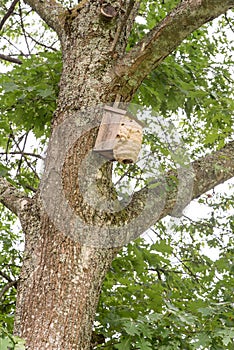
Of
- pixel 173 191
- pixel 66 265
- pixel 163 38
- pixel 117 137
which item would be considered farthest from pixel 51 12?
pixel 66 265

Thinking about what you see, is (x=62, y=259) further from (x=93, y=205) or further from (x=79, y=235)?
(x=93, y=205)

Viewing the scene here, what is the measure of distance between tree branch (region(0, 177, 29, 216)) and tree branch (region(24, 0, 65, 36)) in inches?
37.6

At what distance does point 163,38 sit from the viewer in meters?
2.70

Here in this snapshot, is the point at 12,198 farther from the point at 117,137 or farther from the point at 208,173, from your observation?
the point at 208,173

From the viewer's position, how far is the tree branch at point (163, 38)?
103 inches

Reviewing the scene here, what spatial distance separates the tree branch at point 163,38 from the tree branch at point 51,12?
62cm

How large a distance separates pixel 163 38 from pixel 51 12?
0.99 metres

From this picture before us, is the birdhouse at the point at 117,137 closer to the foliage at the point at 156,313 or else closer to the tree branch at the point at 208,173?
the tree branch at the point at 208,173

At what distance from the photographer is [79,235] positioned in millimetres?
2564

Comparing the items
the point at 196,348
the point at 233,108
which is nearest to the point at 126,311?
the point at 196,348

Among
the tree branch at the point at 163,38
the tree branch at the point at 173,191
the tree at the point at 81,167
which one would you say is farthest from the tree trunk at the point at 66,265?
the tree branch at the point at 173,191

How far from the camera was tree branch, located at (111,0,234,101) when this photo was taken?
261 cm

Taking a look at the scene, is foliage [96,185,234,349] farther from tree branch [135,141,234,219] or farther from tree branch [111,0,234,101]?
tree branch [111,0,234,101]

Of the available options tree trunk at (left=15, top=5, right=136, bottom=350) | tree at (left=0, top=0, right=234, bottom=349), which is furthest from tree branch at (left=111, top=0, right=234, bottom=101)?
tree trunk at (left=15, top=5, right=136, bottom=350)
